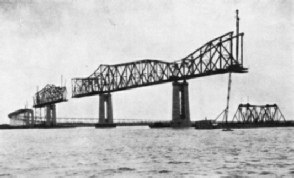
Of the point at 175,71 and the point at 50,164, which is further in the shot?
the point at 175,71

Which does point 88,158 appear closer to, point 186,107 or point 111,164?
point 111,164

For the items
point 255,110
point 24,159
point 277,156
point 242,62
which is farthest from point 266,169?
point 255,110

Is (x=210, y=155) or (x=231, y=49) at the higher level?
(x=231, y=49)

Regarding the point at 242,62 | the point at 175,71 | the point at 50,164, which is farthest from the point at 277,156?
the point at 175,71

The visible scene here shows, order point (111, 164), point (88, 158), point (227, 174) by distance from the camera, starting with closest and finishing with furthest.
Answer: point (227, 174) → point (111, 164) → point (88, 158)

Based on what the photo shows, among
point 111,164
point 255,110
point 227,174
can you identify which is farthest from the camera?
point 255,110

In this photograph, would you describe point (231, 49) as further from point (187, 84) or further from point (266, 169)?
point (266, 169)
